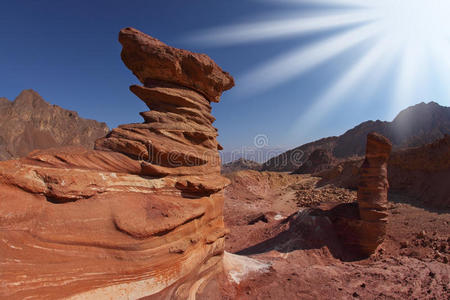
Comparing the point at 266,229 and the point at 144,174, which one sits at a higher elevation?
the point at 144,174

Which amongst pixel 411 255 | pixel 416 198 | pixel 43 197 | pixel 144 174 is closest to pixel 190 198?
pixel 144 174

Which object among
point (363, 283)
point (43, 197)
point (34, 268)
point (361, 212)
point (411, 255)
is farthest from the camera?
point (361, 212)

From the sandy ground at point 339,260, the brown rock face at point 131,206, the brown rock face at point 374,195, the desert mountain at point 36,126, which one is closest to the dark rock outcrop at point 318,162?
the sandy ground at point 339,260

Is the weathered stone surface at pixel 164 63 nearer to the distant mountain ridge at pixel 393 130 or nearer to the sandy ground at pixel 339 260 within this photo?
the sandy ground at pixel 339 260

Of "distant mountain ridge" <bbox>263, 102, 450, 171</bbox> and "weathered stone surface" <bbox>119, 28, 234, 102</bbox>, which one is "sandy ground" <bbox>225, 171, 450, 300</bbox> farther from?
"distant mountain ridge" <bbox>263, 102, 450, 171</bbox>

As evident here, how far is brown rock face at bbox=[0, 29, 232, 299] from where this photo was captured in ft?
7.59

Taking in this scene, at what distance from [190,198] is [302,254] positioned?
5546 mm

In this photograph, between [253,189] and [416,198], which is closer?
[416,198]

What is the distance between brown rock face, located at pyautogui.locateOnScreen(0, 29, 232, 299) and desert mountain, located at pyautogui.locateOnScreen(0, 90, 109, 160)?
48.6 metres

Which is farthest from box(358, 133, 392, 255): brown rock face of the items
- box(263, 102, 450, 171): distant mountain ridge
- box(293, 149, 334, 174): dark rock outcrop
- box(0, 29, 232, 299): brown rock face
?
box(263, 102, 450, 171): distant mountain ridge

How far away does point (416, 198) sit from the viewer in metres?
13.7

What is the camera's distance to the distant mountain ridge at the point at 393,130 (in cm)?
5062

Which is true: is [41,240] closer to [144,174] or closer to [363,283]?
[144,174]

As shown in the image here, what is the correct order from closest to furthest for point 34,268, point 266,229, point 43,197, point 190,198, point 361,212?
point 34,268
point 43,197
point 190,198
point 361,212
point 266,229
